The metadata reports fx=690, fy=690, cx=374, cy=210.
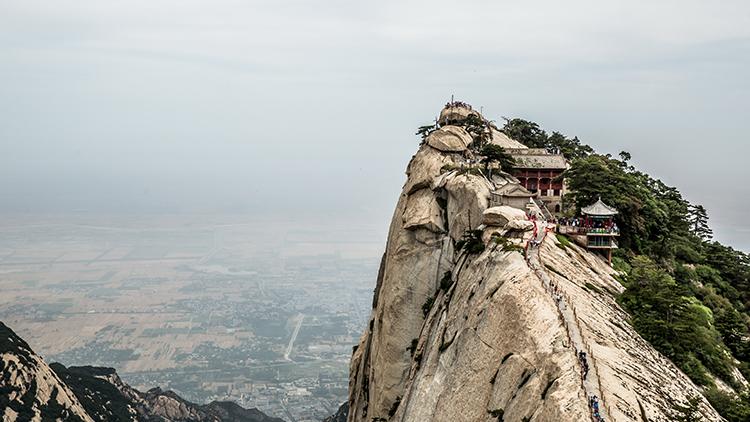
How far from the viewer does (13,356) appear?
71500 millimetres

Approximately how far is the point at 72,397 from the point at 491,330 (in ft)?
214

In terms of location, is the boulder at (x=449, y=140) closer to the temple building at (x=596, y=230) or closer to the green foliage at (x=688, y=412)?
the temple building at (x=596, y=230)

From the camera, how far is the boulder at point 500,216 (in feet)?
115

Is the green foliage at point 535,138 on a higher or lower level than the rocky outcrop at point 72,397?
higher

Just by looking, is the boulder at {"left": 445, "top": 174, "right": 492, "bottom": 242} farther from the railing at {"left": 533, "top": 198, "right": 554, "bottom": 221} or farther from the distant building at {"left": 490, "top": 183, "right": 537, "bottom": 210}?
the railing at {"left": 533, "top": 198, "right": 554, "bottom": 221}

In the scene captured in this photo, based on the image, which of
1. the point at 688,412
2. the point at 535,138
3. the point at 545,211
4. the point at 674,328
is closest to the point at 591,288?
the point at 674,328

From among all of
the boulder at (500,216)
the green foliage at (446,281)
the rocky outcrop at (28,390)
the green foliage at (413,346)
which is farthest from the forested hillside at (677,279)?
the rocky outcrop at (28,390)

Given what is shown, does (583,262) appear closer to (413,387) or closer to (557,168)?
(413,387)

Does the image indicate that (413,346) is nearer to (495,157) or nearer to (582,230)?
(582,230)

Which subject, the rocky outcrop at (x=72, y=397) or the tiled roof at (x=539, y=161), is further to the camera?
the rocky outcrop at (x=72, y=397)

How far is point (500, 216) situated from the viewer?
1389 inches

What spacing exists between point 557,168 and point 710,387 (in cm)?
2695

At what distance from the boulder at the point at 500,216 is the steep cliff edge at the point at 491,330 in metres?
0.10

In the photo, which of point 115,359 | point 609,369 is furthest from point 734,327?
point 115,359
